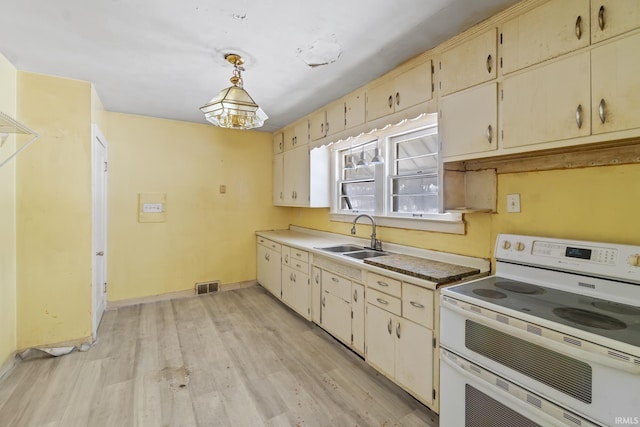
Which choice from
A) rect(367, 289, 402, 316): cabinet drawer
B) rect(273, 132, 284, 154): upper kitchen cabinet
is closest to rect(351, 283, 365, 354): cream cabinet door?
rect(367, 289, 402, 316): cabinet drawer

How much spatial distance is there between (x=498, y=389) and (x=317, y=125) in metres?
3.01

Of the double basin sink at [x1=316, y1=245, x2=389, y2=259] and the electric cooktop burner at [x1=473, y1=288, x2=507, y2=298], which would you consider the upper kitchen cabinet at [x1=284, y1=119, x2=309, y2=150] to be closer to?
the double basin sink at [x1=316, y1=245, x2=389, y2=259]

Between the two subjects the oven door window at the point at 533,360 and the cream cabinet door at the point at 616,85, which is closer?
the oven door window at the point at 533,360

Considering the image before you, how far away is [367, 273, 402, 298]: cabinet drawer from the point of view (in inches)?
80.4

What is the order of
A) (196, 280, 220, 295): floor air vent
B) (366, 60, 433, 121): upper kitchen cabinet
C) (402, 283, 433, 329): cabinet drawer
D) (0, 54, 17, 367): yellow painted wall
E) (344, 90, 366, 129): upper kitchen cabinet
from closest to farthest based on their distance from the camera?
1. (402, 283, 433, 329): cabinet drawer
2. (366, 60, 433, 121): upper kitchen cabinet
3. (0, 54, 17, 367): yellow painted wall
4. (344, 90, 366, 129): upper kitchen cabinet
5. (196, 280, 220, 295): floor air vent

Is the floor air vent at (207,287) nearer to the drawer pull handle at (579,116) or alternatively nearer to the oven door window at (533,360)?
the oven door window at (533,360)

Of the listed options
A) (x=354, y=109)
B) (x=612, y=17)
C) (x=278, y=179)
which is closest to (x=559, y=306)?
(x=612, y=17)

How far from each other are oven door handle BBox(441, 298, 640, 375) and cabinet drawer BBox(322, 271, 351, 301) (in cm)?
112

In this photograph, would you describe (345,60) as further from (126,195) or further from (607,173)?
(126,195)

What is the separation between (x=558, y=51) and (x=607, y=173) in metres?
0.69

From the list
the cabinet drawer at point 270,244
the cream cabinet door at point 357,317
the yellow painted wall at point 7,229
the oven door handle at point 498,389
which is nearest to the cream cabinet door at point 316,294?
the cream cabinet door at point 357,317

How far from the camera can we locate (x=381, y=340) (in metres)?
2.17

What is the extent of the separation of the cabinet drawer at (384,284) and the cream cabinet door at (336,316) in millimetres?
413

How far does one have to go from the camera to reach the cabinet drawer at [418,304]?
181 cm
